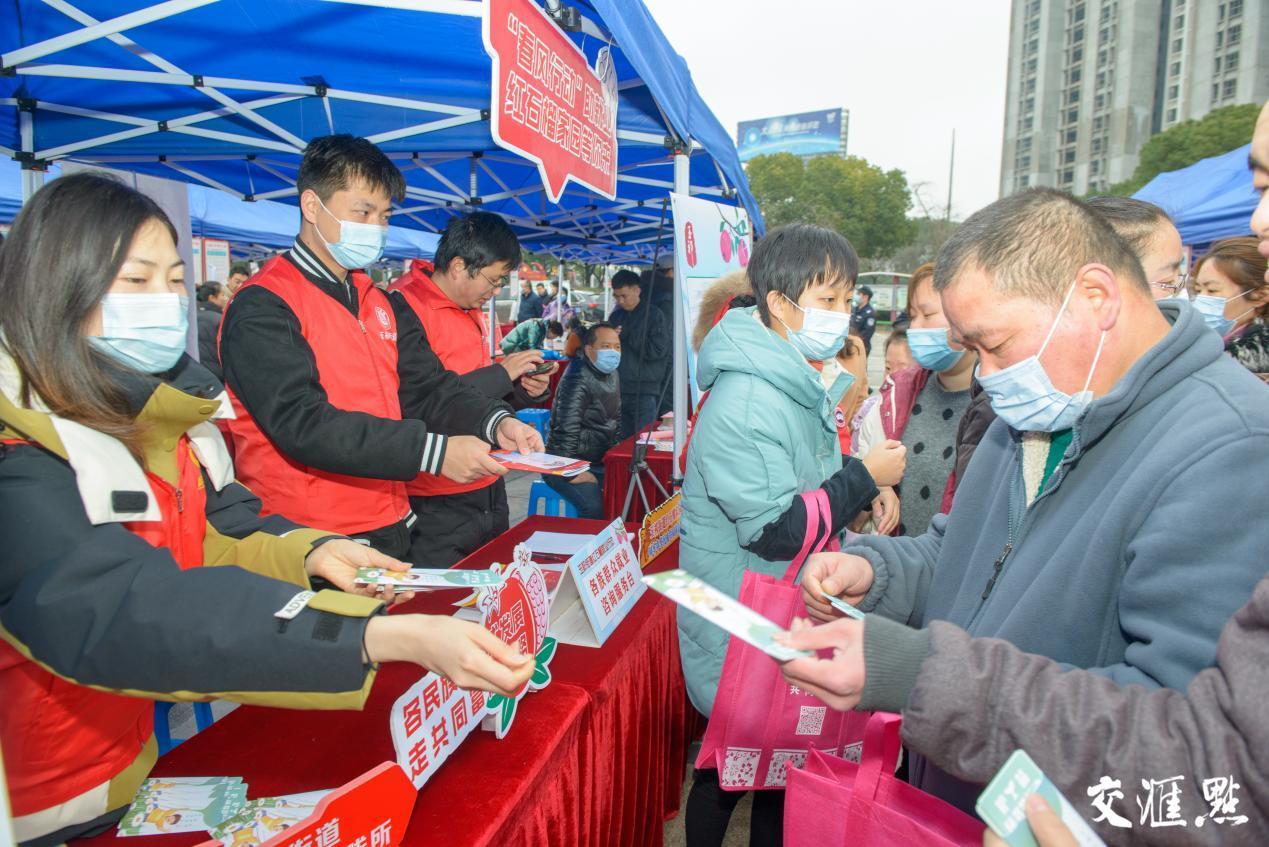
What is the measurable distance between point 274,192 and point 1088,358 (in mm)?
6893

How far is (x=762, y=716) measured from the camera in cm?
169

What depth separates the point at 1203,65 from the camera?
52719 mm

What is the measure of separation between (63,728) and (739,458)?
146 cm

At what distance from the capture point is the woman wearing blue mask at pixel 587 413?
4723 millimetres

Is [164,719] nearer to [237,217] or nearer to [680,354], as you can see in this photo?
[680,354]

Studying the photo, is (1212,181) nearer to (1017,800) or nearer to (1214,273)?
(1214,273)

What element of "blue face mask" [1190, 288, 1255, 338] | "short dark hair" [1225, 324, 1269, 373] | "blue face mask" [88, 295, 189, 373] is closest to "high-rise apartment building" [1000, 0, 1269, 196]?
"blue face mask" [1190, 288, 1255, 338]

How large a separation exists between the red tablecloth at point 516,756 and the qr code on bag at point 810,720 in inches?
18.9

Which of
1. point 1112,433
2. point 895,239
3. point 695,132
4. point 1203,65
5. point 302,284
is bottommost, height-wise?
point 1112,433

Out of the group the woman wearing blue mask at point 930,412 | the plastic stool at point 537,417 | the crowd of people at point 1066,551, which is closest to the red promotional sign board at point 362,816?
the crowd of people at point 1066,551

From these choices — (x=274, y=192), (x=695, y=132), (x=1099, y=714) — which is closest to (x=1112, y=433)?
(x=1099, y=714)

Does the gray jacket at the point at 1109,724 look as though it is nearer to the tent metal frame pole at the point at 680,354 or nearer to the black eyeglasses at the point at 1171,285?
the black eyeglasses at the point at 1171,285

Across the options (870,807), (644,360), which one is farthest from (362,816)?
(644,360)

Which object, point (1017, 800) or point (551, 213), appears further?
point (551, 213)
